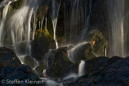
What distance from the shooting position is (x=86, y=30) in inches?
698

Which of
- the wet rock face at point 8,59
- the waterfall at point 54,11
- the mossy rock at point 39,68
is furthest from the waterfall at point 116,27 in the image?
the wet rock face at point 8,59

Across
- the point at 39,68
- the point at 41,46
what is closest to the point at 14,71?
the point at 39,68

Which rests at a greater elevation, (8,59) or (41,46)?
(8,59)

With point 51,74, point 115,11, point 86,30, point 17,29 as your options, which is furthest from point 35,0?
point 51,74

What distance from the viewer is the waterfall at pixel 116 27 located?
1697 cm

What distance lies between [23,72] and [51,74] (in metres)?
4.73

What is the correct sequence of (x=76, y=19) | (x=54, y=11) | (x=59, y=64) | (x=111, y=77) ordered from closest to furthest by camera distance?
(x=111, y=77) < (x=59, y=64) < (x=54, y=11) < (x=76, y=19)

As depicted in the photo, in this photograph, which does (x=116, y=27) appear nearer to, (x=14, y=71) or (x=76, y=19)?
(x=76, y=19)

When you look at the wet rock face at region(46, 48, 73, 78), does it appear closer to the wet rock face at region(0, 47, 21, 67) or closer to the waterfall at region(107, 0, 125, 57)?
the wet rock face at region(0, 47, 21, 67)

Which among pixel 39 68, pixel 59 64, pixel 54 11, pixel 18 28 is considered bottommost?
pixel 39 68

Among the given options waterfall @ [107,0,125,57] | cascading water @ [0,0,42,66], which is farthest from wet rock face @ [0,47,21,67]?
waterfall @ [107,0,125,57]

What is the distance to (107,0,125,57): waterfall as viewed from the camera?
17.0 m

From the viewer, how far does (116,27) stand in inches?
686

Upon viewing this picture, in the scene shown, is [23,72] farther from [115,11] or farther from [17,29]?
[115,11]
